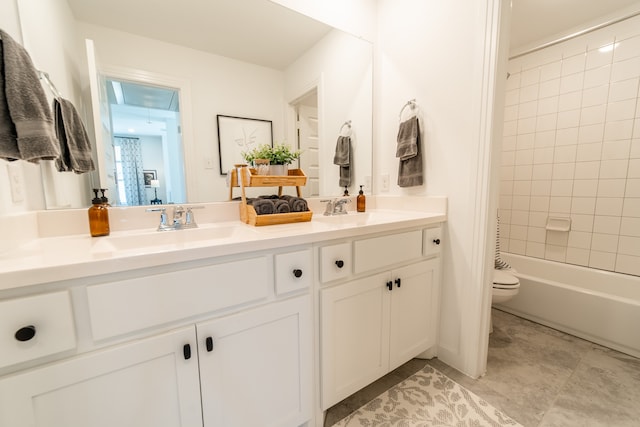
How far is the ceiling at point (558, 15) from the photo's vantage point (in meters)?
1.75

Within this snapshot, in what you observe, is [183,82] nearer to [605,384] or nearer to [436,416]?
[436,416]

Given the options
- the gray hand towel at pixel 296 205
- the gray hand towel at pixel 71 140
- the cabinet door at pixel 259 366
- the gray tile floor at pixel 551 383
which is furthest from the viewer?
the gray hand towel at pixel 296 205

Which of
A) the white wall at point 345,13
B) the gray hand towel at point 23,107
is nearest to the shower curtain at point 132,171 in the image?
the gray hand towel at point 23,107

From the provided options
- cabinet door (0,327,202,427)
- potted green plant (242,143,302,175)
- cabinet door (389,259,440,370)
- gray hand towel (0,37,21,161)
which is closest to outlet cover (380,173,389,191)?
cabinet door (389,259,440,370)

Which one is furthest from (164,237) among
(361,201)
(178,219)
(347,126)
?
(347,126)

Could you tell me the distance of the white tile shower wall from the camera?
1.85 meters

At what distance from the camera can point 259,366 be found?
0.89m

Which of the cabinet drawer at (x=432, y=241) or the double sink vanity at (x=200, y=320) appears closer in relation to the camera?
the double sink vanity at (x=200, y=320)

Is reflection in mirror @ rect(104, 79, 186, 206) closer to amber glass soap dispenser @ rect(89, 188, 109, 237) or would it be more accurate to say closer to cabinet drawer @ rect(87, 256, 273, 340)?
amber glass soap dispenser @ rect(89, 188, 109, 237)

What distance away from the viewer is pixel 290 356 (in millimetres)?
958

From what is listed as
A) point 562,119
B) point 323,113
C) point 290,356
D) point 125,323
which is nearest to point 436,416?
point 290,356

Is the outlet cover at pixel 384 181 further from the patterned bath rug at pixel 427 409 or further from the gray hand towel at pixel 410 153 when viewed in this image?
the patterned bath rug at pixel 427 409

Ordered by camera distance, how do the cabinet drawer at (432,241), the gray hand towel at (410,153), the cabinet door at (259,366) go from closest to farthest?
the cabinet door at (259,366) < the cabinet drawer at (432,241) < the gray hand towel at (410,153)

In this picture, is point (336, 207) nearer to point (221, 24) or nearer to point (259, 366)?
point (259, 366)
